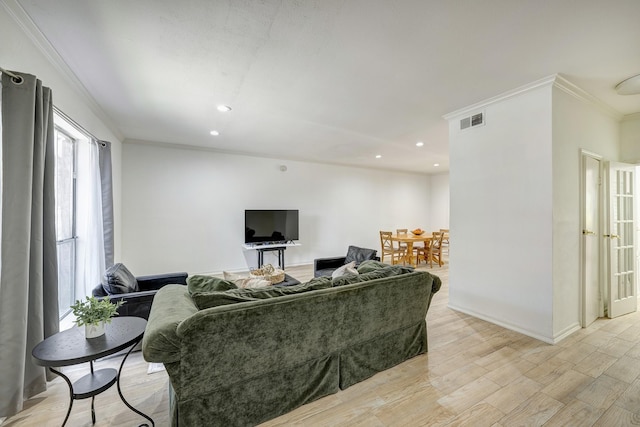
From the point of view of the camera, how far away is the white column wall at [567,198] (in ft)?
9.08

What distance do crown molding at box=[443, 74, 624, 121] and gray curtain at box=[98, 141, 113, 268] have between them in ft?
15.2

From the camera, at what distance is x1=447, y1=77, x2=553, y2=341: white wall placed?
278cm

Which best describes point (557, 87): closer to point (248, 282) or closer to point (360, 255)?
point (360, 255)

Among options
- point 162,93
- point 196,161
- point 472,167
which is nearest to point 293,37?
point 162,93

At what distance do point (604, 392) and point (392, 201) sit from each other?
6.40 m

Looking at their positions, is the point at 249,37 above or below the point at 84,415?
above

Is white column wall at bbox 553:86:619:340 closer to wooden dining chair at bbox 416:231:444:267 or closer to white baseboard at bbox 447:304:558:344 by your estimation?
white baseboard at bbox 447:304:558:344

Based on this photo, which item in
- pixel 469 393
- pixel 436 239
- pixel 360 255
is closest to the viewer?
pixel 469 393

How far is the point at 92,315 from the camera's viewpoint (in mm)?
1644

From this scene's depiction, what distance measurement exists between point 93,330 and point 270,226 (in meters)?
4.33

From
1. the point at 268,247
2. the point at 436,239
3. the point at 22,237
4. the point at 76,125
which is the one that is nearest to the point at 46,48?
the point at 76,125

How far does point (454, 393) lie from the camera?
2008 millimetres

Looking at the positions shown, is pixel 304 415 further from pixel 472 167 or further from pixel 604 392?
pixel 472 167

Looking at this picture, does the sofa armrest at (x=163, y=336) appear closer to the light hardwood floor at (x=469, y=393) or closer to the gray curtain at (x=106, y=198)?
the light hardwood floor at (x=469, y=393)
